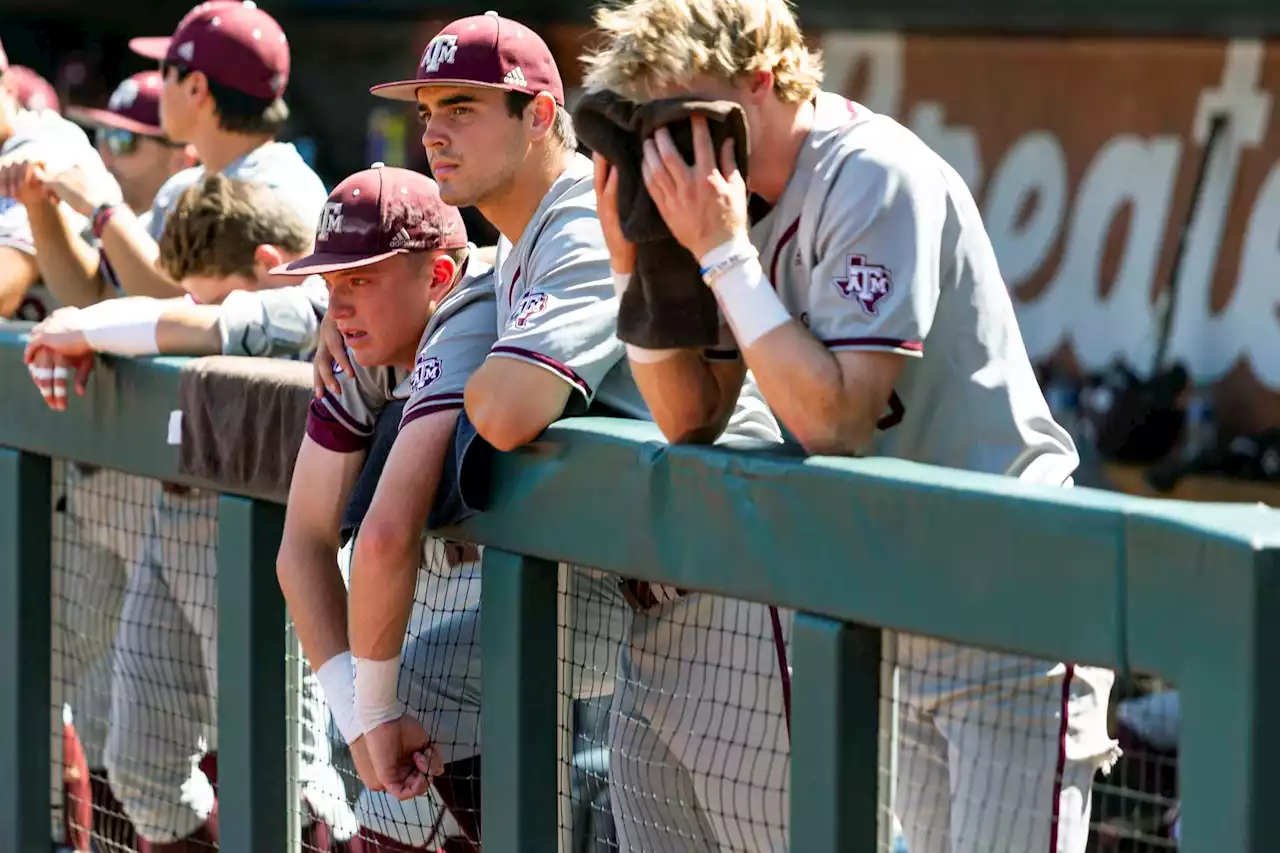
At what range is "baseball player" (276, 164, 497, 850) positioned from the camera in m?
2.46

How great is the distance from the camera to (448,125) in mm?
2693

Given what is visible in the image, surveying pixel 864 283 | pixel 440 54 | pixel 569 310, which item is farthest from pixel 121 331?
pixel 864 283

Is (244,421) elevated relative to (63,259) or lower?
lower

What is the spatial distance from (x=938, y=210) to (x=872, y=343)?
202mm

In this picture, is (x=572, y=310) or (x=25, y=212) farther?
(x=25, y=212)

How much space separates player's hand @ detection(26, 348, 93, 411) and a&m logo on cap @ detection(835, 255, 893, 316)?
158 centimetres

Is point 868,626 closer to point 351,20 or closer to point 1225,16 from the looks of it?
point 1225,16

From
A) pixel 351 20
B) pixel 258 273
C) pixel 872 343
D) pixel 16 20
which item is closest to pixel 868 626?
pixel 872 343

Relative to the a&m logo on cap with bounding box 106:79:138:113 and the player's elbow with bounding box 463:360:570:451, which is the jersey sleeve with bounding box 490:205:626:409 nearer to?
the player's elbow with bounding box 463:360:570:451

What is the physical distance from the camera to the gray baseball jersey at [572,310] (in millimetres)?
2402

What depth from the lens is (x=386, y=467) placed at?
2.47 metres

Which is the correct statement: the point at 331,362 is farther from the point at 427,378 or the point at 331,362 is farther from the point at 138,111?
the point at 138,111

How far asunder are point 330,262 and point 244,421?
1.13ft

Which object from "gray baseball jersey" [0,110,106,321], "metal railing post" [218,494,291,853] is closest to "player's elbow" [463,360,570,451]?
"metal railing post" [218,494,291,853]
